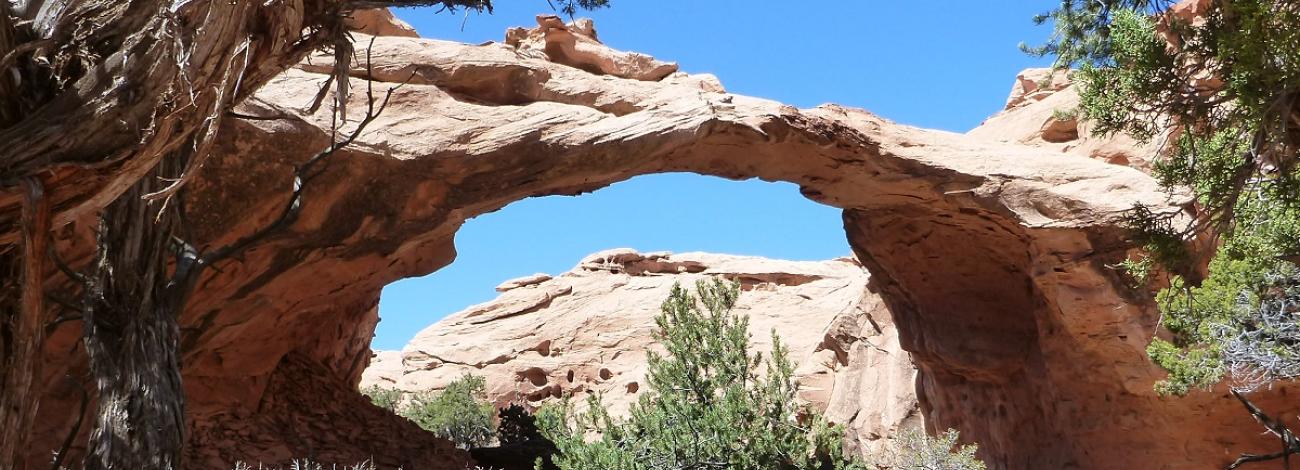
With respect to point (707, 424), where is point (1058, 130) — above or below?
above

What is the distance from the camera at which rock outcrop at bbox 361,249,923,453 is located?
18.6 metres

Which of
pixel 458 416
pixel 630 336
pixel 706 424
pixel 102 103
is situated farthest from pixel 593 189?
pixel 630 336

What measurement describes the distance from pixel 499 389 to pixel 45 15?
65.5ft

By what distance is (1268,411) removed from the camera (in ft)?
36.2

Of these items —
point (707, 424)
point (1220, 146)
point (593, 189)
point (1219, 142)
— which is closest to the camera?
point (1220, 146)

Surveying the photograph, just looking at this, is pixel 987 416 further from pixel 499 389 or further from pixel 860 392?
pixel 499 389

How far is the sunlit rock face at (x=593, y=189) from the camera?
10.1 meters

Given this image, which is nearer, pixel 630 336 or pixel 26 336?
pixel 26 336

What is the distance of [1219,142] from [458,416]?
16.6 metres

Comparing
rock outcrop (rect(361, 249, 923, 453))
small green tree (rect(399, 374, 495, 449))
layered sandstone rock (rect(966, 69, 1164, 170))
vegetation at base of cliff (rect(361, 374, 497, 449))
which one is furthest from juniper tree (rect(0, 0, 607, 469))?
small green tree (rect(399, 374, 495, 449))

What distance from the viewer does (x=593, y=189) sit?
11.3 meters

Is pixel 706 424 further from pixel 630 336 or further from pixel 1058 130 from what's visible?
pixel 630 336

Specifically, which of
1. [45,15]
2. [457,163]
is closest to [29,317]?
[45,15]

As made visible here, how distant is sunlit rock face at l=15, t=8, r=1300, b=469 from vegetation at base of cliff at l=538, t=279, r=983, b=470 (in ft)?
5.81
